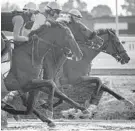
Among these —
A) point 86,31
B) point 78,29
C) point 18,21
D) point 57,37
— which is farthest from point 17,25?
point 86,31

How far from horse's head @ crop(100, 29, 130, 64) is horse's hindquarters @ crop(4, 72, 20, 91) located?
2.42 metres

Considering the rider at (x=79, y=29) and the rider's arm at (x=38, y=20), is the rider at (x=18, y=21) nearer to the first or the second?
the rider's arm at (x=38, y=20)

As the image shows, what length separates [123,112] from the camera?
12.1m

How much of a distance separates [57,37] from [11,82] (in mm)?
882

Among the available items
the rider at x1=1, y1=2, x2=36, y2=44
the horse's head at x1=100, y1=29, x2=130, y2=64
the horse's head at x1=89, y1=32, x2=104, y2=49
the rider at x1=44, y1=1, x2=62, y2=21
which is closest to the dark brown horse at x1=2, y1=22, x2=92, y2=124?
the rider at x1=1, y1=2, x2=36, y2=44

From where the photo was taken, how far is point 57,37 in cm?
897

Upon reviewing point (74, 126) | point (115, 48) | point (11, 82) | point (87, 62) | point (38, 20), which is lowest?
point (74, 126)

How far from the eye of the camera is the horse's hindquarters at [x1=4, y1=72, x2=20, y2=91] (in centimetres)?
877

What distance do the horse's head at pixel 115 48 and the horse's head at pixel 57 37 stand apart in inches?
73.9

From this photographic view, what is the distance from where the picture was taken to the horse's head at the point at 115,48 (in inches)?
422

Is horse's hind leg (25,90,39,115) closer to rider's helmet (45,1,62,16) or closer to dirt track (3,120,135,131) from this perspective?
dirt track (3,120,135,131)

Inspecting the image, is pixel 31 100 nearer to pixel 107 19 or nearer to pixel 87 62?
pixel 87 62

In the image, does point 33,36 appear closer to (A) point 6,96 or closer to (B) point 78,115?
(A) point 6,96

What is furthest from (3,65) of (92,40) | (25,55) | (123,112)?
(123,112)
